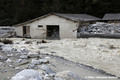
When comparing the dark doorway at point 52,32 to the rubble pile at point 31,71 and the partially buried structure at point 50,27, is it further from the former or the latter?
the rubble pile at point 31,71

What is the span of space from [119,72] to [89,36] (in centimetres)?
957

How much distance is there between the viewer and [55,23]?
18.1 meters

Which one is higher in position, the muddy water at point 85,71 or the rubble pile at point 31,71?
the rubble pile at point 31,71

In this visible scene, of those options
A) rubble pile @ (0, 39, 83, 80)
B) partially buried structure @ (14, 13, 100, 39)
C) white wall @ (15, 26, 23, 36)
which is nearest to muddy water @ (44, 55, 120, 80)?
rubble pile @ (0, 39, 83, 80)

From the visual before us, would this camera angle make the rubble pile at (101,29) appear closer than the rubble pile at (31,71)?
No

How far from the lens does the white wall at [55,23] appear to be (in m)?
17.3

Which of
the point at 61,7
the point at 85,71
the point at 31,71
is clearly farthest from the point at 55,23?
the point at 31,71

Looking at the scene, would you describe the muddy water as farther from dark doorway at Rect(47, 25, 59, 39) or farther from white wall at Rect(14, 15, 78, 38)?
dark doorway at Rect(47, 25, 59, 39)

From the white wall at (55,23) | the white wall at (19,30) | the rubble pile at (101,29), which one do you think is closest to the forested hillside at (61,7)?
the white wall at (19,30)

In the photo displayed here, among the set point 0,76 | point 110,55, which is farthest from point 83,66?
point 0,76

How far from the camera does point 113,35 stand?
49.6 feet

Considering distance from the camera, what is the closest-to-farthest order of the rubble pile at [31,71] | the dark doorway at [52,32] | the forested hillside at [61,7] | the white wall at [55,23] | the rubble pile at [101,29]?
the rubble pile at [31,71], the rubble pile at [101,29], the white wall at [55,23], the dark doorway at [52,32], the forested hillside at [61,7]

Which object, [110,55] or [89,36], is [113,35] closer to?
[89,36]

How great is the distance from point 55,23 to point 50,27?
2.40 metres
